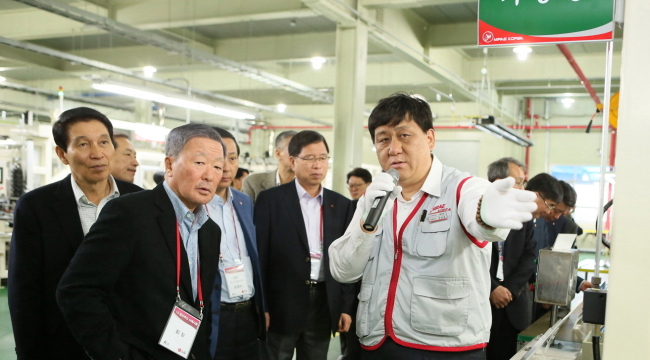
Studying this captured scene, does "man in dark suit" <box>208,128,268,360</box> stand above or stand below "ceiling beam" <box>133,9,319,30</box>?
below

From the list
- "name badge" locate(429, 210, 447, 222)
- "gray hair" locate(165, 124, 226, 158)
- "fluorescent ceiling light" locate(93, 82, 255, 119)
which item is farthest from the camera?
"fluorescent ceiling light" locate(93, 82, 255, 119)

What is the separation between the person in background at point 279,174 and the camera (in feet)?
12.2

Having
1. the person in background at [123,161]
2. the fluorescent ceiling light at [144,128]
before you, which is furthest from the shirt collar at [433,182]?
the fluorescent ceiling light at [144,128]

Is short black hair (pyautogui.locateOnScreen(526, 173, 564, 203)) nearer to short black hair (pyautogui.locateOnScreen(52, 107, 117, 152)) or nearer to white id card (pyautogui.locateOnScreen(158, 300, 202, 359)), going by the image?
white id card (pyautogui.locateOnScreen(158, 300, 202, 359))

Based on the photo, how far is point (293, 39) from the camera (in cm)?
912

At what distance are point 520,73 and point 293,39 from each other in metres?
4.39

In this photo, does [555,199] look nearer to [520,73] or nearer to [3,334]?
[3,334]

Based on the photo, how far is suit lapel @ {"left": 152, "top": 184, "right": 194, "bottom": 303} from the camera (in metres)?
1.56

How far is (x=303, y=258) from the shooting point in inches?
103

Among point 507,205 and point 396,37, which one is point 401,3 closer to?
point 396,37

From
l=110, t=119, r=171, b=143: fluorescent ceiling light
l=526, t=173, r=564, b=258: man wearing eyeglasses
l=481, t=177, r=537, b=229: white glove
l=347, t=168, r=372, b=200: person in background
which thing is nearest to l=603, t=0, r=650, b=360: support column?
l=481, t=177, r=537, b=229: white glove

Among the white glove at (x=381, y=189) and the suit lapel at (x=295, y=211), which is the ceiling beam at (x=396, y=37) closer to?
the suit lapel at (x=295, y=211)

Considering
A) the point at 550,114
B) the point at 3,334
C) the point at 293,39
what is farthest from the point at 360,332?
the point at 550,114

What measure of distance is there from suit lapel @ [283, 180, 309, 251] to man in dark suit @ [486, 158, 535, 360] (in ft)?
3.51
